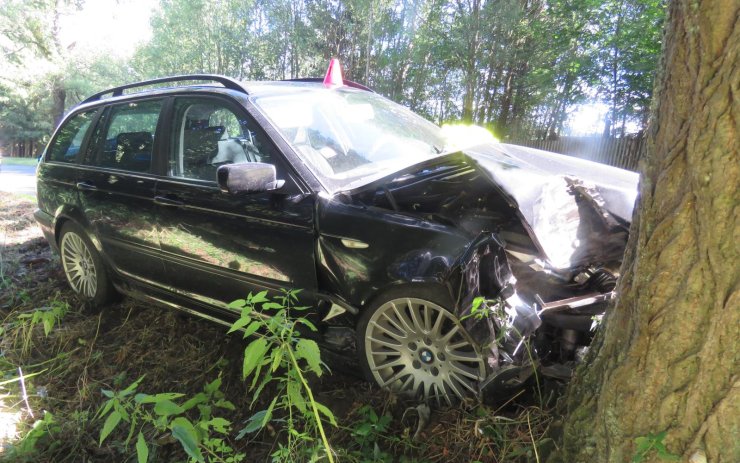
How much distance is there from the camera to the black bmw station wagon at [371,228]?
6.27 ft

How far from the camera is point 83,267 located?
3.80 m

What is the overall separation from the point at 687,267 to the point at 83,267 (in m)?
4.26

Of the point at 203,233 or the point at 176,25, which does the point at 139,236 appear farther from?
the point at 176,25

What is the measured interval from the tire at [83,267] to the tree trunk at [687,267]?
12.2ft

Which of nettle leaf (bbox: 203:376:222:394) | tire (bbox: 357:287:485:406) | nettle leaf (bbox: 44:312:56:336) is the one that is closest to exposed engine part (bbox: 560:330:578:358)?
tire (bbox: 357:287:485:406)

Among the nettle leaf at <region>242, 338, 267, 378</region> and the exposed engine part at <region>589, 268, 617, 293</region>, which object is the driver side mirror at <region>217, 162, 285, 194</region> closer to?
the nettle leaf at <region>242, 338, 267, 378</region>

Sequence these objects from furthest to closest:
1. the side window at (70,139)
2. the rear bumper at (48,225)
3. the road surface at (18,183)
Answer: the road surface at (18,183), the rear bumper at (48,225), the side window at (70,139)

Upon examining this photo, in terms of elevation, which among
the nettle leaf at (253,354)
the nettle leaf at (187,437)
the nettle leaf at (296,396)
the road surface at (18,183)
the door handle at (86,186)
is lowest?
the road surface at (18,183)

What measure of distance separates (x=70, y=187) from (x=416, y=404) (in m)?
3.36

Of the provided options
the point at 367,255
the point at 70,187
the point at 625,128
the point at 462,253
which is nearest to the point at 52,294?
the point at 70,187

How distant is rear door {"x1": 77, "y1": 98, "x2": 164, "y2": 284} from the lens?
10.1 feet

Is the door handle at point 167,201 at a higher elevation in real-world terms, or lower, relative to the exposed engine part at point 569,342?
higher

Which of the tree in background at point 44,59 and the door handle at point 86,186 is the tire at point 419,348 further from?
the tree in background at point 44,59

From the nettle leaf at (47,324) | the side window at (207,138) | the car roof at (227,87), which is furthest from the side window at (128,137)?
the nettle leaf at (47,324)
